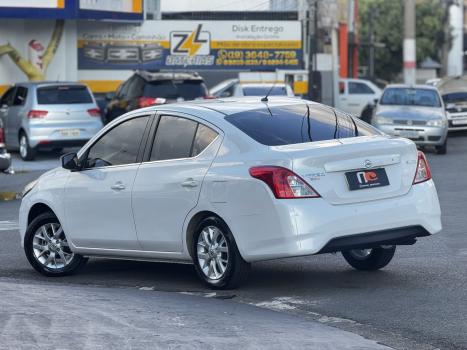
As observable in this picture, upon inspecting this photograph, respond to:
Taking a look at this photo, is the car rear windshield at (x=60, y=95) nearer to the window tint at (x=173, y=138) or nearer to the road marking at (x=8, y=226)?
the road marking at (x=8, y=226)

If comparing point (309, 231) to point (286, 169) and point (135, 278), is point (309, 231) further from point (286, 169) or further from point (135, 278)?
point (135, 278)

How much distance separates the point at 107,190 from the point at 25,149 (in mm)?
16349

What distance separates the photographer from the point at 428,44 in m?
82.1

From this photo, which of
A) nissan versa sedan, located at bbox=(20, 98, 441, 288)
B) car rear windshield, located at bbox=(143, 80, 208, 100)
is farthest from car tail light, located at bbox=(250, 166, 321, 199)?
car rear windshield, located at bbox=(143, 80, 208, 100)

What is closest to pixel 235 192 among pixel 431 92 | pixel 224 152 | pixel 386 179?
pixel 224 152

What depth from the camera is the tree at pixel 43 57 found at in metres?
36.8

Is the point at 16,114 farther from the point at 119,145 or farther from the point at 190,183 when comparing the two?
the point at 190,183

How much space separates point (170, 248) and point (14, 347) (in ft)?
9.71

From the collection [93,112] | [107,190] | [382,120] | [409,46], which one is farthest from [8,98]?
[409,46]

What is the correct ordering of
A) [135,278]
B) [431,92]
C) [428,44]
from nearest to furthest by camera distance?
[135,278] < [431,92] < [428,44]

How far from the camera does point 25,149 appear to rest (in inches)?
1053

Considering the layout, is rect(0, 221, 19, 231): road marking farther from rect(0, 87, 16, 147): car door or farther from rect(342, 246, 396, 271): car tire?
rect(0, 87, 16, 147): car door

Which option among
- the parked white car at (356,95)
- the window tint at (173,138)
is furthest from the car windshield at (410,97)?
the window tint at (173,138)

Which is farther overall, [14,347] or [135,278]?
[135,278]
